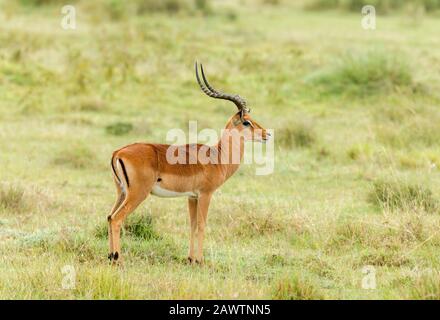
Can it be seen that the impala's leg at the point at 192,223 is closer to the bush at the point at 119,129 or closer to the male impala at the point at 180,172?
the male impala at the point at 180,172

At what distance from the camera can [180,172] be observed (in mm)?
6992

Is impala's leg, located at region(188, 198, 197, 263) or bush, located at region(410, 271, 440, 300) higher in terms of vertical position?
impala's leg, located at region(188, 198, 197, 263)

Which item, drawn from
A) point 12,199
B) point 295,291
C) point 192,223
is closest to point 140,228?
point 192,223

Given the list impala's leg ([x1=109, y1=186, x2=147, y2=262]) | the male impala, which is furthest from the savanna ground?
the male impala

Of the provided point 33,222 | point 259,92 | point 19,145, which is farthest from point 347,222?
point 259,92

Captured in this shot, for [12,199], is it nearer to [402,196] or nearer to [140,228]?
[140,228]

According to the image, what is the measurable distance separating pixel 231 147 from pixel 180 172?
0.66m

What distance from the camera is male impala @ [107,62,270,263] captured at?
6840 millimetres

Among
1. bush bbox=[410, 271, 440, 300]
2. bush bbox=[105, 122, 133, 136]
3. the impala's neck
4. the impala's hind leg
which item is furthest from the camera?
bush bbox=[105, 122, 133, 136]

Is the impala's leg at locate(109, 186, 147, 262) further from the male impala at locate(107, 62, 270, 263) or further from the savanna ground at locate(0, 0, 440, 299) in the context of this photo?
the savanna ground at locate(0, 0, 440, 299)

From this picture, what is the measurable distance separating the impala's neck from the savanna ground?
0.75 metres

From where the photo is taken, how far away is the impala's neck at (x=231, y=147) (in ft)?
24.3
